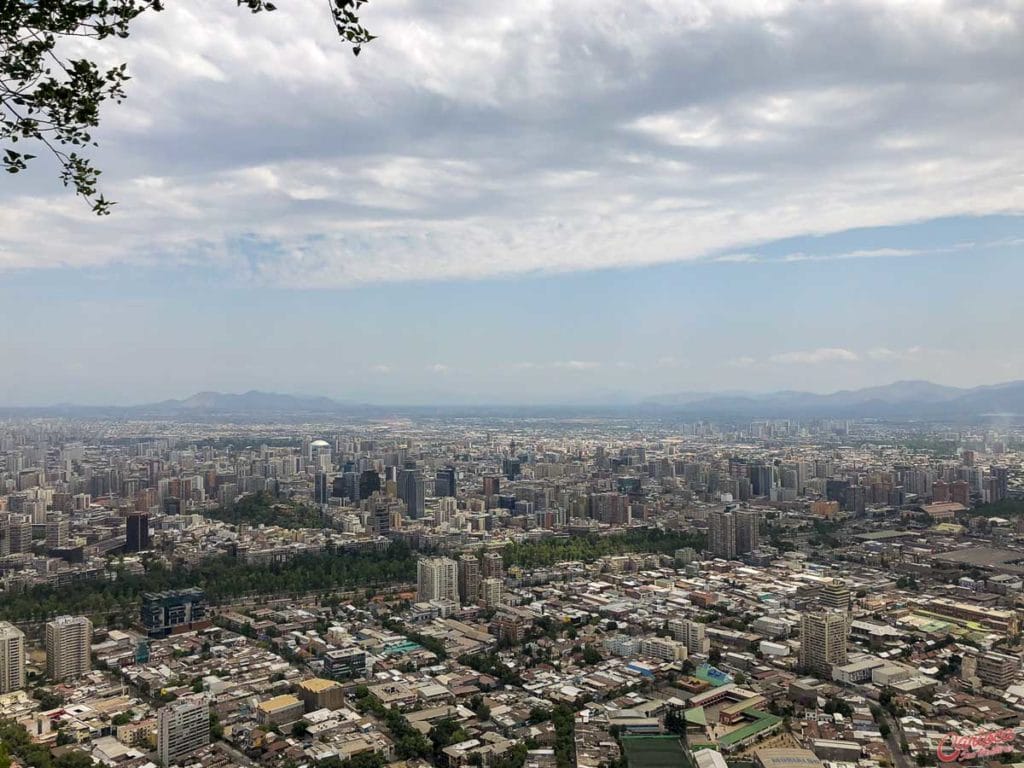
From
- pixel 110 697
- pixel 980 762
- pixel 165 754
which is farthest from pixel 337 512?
pixel 980 762

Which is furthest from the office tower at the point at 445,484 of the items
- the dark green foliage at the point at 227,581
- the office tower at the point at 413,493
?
the dark green foliage at the point at 227,581

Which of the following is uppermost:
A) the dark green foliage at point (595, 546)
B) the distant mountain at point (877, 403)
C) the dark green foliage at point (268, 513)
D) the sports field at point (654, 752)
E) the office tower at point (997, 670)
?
the distant mountain at point (877, 403)

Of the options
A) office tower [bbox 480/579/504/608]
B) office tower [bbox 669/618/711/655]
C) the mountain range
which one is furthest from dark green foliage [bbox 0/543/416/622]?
the mountain range

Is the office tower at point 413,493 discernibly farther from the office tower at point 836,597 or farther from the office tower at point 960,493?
the office tower at point 960,493

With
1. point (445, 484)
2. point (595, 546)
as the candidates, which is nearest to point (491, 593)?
point (595, 546)

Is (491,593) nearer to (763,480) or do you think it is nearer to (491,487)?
(491,487)

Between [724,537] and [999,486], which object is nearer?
[724,537]

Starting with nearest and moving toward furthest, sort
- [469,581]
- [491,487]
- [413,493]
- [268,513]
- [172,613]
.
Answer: [172,613] < [469,581] < [268,513] < [413,493] < [491,487]
